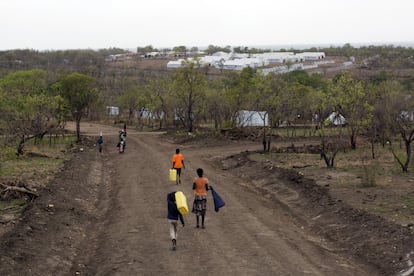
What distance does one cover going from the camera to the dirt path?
1100 cm

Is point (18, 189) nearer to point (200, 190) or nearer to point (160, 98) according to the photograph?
point (200, 190)

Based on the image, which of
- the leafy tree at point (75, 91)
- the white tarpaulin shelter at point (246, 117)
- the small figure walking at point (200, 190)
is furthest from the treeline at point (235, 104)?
the small figure walking at point (200, 190)

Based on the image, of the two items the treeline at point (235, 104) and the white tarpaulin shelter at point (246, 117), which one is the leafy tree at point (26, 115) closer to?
the treeline at point (235, 104)

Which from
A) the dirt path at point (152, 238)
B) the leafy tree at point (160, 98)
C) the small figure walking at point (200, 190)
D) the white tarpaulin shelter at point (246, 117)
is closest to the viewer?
the dirt path at point (152, 238)

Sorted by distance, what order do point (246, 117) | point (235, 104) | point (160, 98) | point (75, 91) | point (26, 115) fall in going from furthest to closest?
point (160, 98) → point (246, 117) → point (235, 104) → point (75, 91) → point (26, 115)

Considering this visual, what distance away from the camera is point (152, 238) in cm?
1316

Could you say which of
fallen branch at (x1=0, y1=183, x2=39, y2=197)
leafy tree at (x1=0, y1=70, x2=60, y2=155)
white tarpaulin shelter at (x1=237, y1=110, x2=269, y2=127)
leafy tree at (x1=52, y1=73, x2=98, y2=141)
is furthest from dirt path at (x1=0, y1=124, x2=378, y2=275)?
white tarpaulin shelter at (x1=237, y1=110, x2=269, y2=127)

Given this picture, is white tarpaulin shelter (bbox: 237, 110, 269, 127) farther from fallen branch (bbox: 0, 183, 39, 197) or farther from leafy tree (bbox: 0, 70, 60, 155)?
fallen branch (bbox: 0, 183, 39, 197)

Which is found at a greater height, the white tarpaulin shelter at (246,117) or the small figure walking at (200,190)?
the white tarpaulin shelter at (246,117)

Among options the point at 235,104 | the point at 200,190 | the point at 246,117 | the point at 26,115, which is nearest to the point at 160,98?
the point at 246,117

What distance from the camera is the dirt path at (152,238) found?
11.0 metres

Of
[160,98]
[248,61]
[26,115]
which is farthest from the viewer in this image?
[248,61]

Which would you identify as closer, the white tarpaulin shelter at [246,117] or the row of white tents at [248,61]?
the white tarpaulin shelter at [246,117]

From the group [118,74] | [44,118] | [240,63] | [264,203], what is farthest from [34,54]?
[264,203]
